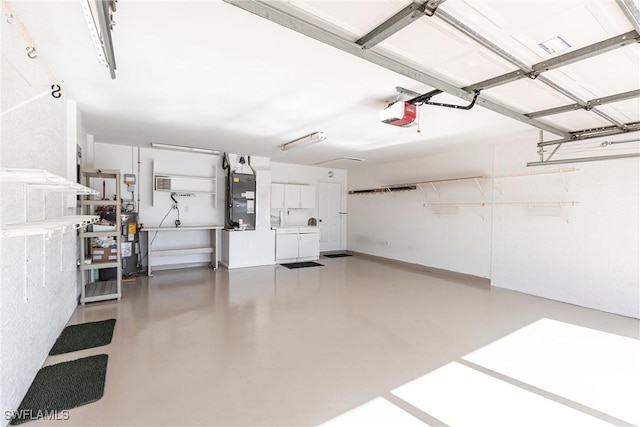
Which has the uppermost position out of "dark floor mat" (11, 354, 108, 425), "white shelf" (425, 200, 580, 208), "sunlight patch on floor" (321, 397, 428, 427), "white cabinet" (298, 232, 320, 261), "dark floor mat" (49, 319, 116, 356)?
"white shelf" (425, 200, 580, 208)

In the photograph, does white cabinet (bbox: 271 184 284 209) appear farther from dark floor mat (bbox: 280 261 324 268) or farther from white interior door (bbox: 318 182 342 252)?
dark floor mat (bbox: 280 261 324 268)

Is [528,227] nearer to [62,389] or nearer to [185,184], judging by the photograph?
[62,389]

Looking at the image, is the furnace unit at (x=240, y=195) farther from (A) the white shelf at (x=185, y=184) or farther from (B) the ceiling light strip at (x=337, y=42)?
(B) the ceiling light strip at (x=337, y=42)

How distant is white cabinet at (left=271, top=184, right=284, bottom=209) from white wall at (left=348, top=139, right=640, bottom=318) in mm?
2772

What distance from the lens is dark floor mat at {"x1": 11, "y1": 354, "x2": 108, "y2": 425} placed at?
188 centimetres

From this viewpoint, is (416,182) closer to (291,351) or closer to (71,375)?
(291,351)

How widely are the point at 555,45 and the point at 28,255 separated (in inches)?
157

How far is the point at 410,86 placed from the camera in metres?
2.83

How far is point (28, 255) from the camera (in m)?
2.05

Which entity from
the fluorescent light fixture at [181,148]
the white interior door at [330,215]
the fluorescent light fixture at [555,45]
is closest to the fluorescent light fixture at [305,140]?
→ the fluorescent light fixture at [181,148]

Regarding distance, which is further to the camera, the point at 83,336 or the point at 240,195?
the point at 240,195

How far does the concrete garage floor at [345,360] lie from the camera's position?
6.40 ft

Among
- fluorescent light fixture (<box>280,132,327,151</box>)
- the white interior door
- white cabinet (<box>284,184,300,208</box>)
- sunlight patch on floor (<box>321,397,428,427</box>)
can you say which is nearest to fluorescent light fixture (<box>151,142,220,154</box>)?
fluorescent light fixture (<box>280,132,327,151</box>)

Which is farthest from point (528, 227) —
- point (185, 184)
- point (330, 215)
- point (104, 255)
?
point (185, 184)
